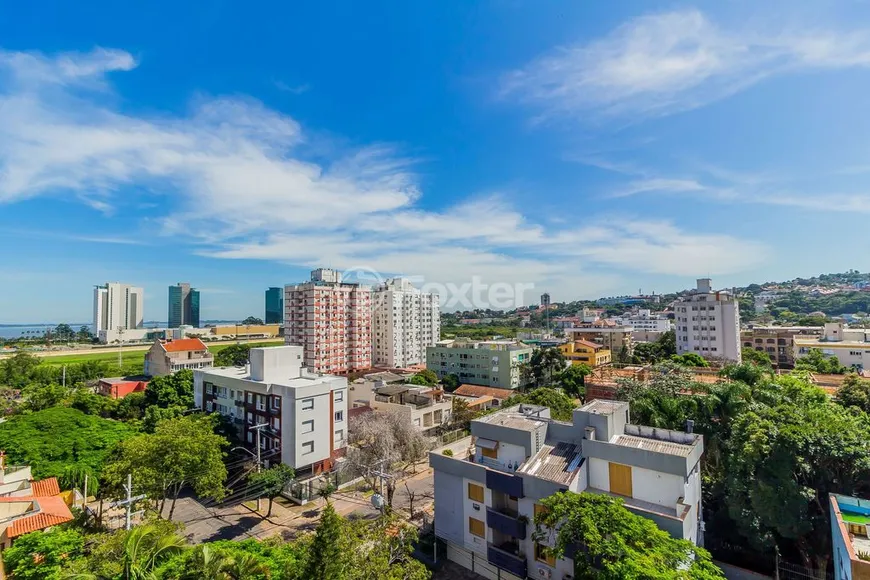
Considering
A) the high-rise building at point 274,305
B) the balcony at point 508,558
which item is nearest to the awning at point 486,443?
the balcony at point 508,558

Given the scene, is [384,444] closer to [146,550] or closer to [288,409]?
[288,409]

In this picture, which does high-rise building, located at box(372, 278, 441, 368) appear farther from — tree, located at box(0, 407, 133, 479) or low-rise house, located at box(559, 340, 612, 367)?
tree, located at box(0, 407, 133, 479)

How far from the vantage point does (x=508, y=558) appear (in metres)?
14.3

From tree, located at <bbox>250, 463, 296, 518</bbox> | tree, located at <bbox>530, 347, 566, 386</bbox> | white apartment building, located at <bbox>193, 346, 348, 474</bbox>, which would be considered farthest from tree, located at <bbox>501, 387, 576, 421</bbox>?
tree, located at <bbox>250, 463, 296, 518</bbox>

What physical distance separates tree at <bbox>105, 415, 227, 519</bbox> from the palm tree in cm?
540

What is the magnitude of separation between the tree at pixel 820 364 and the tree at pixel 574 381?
1804 centimetres

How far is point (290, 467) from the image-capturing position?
22.1 meters

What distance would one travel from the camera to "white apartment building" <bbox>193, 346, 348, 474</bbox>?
22.9 metres

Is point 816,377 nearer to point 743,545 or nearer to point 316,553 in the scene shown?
point 743,545

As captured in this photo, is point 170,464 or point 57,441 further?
point 57,441

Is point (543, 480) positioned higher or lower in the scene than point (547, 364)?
higher

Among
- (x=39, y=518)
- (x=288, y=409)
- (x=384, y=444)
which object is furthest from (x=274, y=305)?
(x=39, y=518)

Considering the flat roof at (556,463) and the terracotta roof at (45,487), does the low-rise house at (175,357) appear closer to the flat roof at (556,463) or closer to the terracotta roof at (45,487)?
the terracotta roof at (45,487)

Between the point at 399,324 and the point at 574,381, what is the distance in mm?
33116
